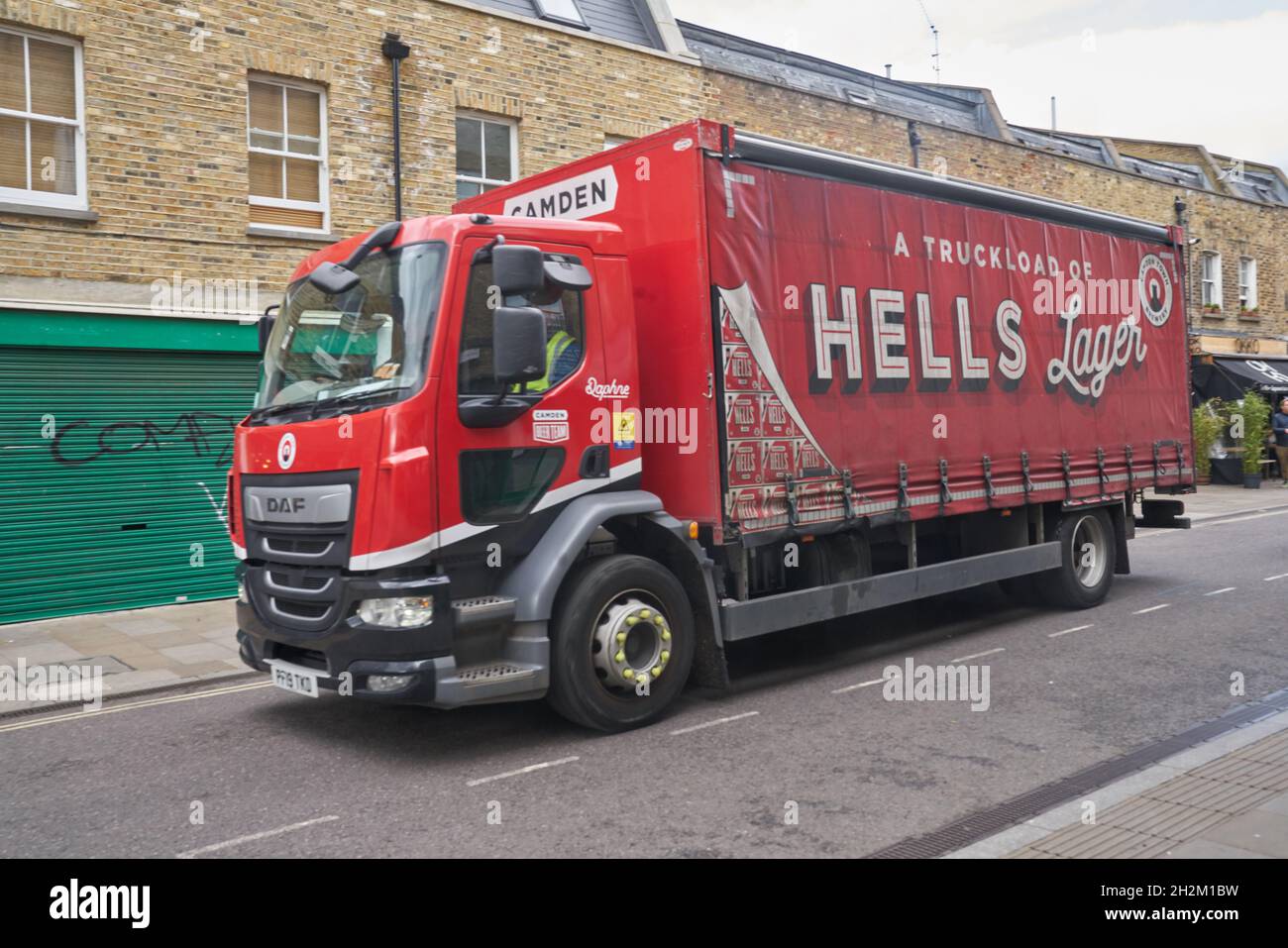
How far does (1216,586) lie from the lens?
1134 cm

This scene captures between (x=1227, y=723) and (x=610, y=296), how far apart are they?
4.34 meters

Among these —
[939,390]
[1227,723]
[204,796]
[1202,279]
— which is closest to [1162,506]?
[939,390]

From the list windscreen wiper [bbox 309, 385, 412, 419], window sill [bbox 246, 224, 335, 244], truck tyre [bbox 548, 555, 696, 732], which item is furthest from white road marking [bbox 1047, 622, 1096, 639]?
window sill [bbox 246, 224, 335, 244]

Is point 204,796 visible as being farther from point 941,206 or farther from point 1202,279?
point 1202,279

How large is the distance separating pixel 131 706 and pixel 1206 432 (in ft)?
75.6

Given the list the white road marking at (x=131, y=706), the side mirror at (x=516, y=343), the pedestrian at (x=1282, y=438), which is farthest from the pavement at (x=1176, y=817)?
the pedestrian at (x=1282, y=438)

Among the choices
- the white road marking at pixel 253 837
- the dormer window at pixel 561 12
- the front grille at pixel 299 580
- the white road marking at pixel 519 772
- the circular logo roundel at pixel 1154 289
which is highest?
the dormer window at pixel 561 12

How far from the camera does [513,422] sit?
6.04m

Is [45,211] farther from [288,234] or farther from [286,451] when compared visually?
[286,451]

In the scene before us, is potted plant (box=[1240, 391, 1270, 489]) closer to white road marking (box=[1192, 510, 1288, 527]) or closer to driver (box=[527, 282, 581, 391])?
white road marking (box=[1192, 510, 1288, 527])

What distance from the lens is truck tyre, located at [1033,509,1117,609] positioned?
9922mm

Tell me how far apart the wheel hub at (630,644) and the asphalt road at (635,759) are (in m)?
0.35

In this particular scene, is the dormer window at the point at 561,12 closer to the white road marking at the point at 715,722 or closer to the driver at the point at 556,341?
the driver at the point at 556,341

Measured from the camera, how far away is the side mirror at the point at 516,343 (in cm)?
570
